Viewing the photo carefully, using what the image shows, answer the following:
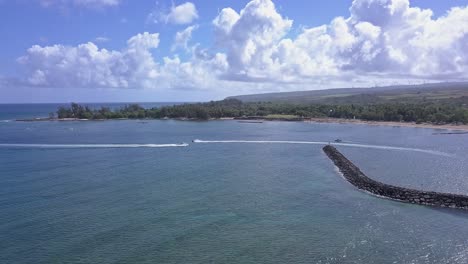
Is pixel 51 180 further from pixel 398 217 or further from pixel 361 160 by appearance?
pixel 361 160

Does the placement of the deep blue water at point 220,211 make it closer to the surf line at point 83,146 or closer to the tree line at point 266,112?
the surf line at point 83,146

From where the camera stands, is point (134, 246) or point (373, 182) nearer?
point (134, 246)

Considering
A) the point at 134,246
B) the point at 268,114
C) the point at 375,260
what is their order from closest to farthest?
the point at 375,260, the point at 134,246, the point at 268,114

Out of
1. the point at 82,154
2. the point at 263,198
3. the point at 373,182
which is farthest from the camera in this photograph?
the point at 82,154

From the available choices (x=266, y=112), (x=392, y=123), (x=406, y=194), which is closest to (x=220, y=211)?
(x=406, y=194)

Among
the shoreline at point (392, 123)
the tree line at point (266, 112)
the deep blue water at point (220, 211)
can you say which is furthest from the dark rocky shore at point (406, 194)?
the tree line at point (266, 112)

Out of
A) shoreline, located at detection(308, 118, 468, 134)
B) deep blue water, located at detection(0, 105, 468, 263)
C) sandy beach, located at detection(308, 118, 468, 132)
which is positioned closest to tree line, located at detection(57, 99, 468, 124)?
shoreline, located at detection(308, 118, 468, 134)

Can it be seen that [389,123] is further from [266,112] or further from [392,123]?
[266,112]

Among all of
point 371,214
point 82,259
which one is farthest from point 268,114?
point 82,259
